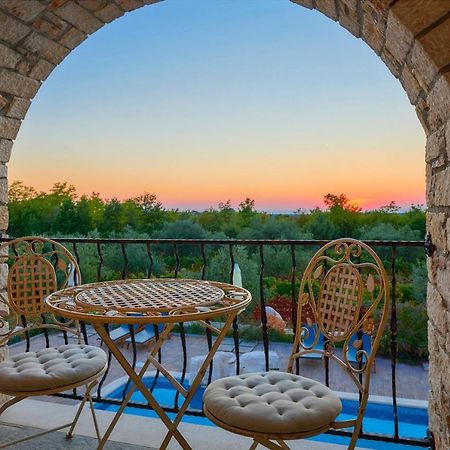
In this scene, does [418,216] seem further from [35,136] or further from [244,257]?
[35,136]

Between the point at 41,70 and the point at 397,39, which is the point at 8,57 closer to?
the point at 41,70

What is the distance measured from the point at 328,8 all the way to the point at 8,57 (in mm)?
1825

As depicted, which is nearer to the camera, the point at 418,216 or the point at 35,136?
the point at 35,136

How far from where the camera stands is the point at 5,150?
284cm

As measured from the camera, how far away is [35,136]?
11797mm

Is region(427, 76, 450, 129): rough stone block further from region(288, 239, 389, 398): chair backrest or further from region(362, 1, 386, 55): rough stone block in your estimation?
region(288, 239, 389, 398): chair backrest

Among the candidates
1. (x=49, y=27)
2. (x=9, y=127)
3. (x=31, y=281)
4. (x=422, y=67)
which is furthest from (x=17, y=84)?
(x=422, y=67)

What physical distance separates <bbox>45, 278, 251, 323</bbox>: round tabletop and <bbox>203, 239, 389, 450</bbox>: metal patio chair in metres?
0.30

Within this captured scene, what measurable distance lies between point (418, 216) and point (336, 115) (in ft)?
13.9

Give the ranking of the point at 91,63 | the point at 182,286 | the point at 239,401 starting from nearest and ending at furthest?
the point at 239,401 → the point at 182,286 → the point at 91,63

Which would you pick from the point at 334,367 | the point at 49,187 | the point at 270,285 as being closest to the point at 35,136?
the point at 49,187

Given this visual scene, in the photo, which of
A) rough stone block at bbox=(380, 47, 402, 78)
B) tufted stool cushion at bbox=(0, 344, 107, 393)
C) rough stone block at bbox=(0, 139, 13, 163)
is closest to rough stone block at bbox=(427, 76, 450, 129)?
rough stone block at bbox=(380, 47, 402, 78)

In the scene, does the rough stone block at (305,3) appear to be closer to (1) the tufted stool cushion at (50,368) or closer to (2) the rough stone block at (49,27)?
(2) the rough stone block at (49,27)

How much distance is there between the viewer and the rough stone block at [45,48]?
2.56 metres
